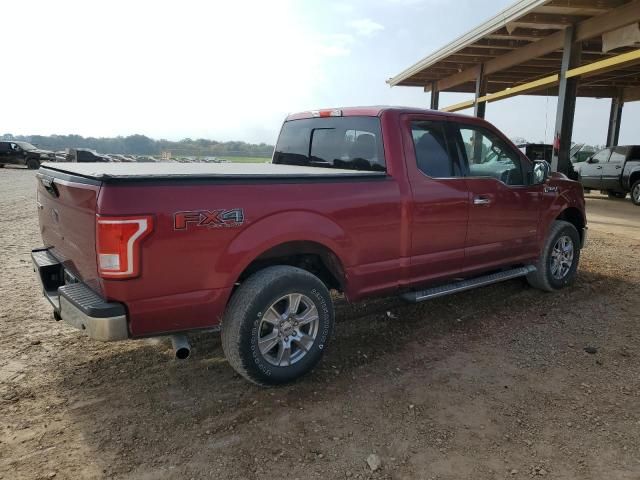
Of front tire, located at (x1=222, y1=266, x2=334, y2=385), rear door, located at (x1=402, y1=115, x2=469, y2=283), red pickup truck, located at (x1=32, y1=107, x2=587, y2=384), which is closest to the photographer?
red pickup truck, located at (x1=32, y1=107, x2=587, y2=384)

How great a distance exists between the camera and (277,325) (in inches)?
129

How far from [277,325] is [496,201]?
8.30 feet

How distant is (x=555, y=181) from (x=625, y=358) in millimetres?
2144

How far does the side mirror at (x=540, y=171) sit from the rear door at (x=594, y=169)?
42.5 feet

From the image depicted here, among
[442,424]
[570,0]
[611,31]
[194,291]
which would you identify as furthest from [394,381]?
[611,31]

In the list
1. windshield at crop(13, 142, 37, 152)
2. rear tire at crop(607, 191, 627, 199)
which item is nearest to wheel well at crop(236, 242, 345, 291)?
rear tire at crop(607, 191, 627, 199)

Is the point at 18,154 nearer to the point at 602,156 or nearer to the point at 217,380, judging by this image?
the point at 602,156

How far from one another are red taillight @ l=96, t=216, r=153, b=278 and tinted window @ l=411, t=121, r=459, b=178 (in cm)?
228

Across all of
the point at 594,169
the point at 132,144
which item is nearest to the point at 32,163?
the point at 594,169

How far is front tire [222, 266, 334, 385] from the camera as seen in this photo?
122 inches

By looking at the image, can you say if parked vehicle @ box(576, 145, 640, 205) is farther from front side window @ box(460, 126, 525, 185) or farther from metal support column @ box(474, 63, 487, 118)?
front side window @ box(460, 126, 525, 185)

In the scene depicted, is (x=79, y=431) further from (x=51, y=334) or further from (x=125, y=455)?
(x=51, y=334)

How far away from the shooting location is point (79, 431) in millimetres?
2811

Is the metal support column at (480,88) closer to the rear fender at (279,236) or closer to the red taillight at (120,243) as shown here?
the rear fender at (279,236)
